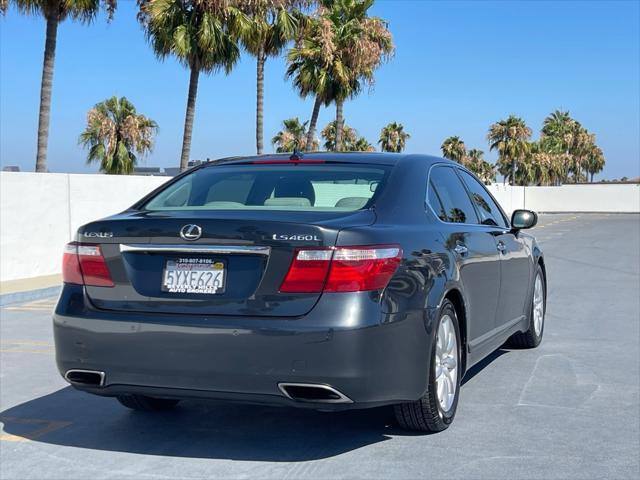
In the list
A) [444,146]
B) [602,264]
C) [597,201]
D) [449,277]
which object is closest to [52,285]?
[449,277]

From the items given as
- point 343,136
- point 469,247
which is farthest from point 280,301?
point 343,136

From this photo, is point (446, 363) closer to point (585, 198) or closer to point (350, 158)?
point (350, 158)

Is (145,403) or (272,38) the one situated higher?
(272,38)

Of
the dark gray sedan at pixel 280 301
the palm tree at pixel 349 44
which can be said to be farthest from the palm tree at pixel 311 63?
the dark gray sedan at pixel 280 301

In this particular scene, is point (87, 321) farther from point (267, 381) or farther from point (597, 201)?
point (597, 201)

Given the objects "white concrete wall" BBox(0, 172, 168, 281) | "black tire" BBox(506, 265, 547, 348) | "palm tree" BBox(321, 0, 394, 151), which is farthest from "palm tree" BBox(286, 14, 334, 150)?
"black tire" BBox(506, 265, 547, 348)

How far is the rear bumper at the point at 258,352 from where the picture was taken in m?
3.95

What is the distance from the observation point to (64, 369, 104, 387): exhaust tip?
14.2 ft

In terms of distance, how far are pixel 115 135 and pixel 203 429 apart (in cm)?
4655

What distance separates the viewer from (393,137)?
71312 millimetres

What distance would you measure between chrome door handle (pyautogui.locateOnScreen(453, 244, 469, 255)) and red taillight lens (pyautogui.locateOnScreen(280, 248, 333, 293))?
1.29 m

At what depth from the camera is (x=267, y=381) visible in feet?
13.1

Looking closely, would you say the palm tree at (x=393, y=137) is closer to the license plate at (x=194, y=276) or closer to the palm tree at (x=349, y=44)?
the palm tree at (x=349, y=44)

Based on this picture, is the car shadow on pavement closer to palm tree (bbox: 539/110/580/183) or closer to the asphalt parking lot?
the asphalt parking lot
